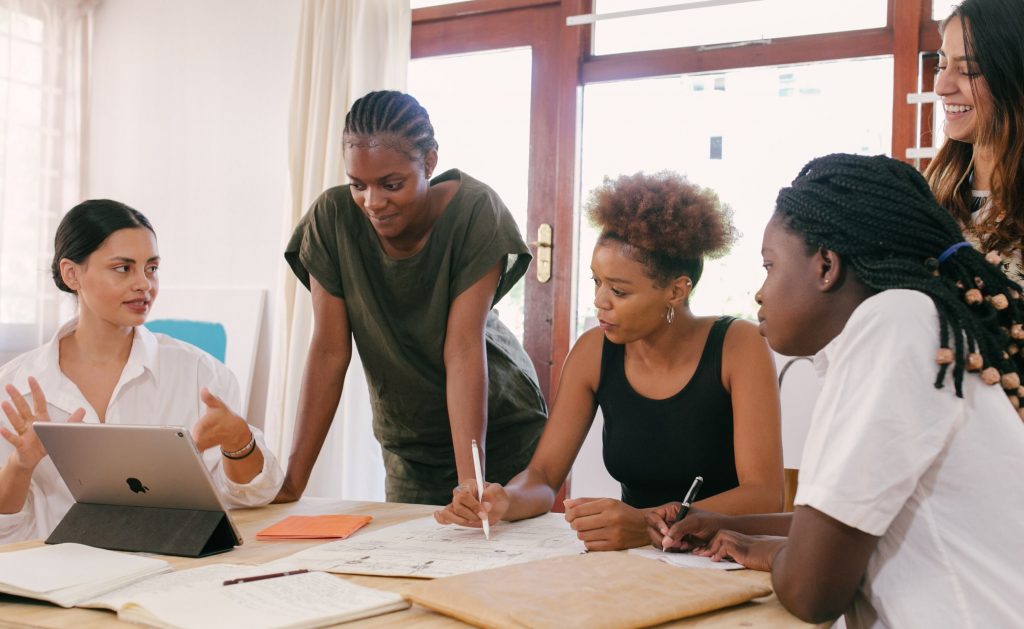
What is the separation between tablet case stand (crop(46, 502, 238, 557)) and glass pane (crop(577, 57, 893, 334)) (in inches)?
75.6

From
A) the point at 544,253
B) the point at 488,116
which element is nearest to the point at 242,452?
the point at 544,253

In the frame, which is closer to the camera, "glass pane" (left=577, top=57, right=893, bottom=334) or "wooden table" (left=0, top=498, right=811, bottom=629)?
"wooden table" (left=0, top=498, right=811, bottom=629)

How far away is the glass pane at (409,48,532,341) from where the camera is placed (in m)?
3.88

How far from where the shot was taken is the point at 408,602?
1163 millimetres

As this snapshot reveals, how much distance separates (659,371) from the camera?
1987 mm

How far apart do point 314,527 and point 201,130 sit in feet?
10.4

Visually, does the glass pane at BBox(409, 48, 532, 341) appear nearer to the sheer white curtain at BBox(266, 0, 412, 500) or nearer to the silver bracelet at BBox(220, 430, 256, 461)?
the sheer white curtain at BBox(266, 0, 412, 500)

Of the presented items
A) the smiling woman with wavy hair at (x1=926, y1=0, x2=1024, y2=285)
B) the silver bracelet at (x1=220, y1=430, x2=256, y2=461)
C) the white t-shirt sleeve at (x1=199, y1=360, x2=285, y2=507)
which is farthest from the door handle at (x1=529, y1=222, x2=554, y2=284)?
the smiling woman with wavy hair at (x1=926, y1=0, x2=1024, y2=285)

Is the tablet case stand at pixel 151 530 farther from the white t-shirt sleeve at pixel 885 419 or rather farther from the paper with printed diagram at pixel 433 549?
the white t-shirt sleeve at pixel 885 419

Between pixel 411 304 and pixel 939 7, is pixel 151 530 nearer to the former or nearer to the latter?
pixel 411 304

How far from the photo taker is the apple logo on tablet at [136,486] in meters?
1.48

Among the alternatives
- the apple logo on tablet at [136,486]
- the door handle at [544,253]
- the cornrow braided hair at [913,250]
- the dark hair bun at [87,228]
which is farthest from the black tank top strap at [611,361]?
the door handle at [544,253]

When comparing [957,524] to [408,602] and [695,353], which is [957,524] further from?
[695,353]

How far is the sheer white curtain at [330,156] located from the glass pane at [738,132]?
84cm
